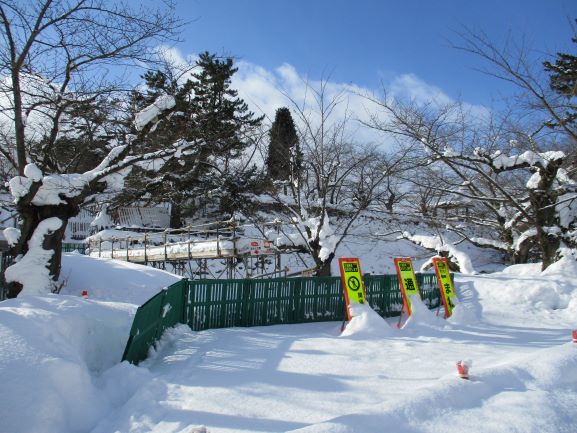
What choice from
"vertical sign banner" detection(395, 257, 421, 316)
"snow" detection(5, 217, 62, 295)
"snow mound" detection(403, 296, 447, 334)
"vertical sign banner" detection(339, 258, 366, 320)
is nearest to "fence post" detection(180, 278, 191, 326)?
"vertical sign banner" detection(339, 258, 366, 320)

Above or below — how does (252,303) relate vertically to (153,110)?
below

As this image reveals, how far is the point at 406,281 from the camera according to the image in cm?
1051

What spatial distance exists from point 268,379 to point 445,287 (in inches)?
304

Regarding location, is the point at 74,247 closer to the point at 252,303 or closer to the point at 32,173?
the point at 32,173

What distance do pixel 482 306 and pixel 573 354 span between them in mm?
6986

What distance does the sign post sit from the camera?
33.3ft

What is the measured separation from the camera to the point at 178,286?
807 centimetres

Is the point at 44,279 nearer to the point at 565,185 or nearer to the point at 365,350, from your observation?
the point at 365,350

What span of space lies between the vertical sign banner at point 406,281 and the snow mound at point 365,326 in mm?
1482

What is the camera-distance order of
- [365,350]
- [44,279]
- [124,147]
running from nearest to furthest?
[365,350], [44,279], [124,147]

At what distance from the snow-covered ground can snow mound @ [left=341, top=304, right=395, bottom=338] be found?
0.03 m

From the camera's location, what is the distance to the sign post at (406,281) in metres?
10.1

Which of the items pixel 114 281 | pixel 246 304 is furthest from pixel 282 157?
pixel 246 304

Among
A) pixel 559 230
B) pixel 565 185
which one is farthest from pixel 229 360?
pixel 559 230
